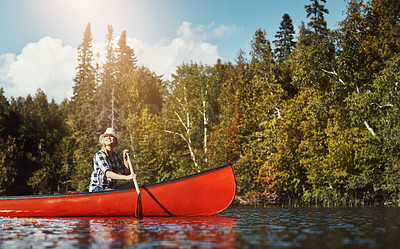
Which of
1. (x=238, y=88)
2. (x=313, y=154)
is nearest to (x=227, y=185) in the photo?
(x=313, y=154)

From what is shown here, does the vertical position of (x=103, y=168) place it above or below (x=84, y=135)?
below

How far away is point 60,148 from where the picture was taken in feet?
140

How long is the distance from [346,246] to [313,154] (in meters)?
17.8

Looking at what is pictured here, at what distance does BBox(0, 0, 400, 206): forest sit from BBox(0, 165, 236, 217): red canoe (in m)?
11.3

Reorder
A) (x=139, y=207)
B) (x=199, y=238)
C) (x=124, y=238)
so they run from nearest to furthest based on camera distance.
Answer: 1. (x=199, y=238)
2. (x=124, y=238)
3. (x=139, y=207)

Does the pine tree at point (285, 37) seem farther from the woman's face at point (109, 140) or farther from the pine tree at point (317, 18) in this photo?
the woman's face at point (109, 140)

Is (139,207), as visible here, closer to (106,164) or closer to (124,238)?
(106,164)

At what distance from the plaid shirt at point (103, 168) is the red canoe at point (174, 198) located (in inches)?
15.0

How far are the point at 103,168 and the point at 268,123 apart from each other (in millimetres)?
15850

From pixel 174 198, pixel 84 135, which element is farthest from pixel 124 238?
pixel 84 135

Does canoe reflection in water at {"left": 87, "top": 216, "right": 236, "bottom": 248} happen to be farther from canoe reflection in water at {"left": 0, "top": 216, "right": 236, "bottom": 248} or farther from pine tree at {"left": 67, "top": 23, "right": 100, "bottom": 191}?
pine tree at {"left": 67, "top": 23, "right": 100, "bottom": 191}

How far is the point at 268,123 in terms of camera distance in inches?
952

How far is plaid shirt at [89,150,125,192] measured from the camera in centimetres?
976

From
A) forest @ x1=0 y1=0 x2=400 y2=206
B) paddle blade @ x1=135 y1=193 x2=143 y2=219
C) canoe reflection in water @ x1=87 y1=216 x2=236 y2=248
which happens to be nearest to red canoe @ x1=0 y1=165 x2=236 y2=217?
paddle blade @ x1=135 y1=193 x2=143 y2=219
